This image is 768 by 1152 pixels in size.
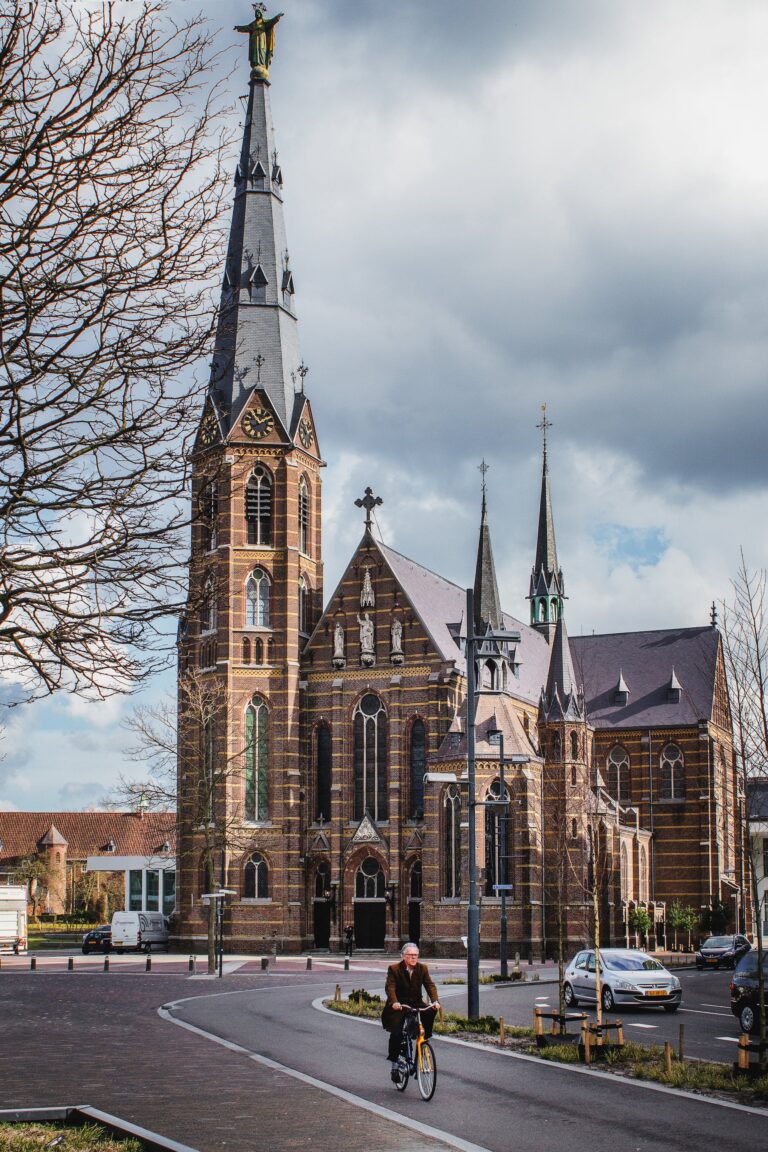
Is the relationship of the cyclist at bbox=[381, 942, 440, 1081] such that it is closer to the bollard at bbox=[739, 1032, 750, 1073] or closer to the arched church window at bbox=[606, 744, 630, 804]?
the bollard at bbox=[739, 1032, 750, 1073]

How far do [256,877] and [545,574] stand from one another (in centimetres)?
3370

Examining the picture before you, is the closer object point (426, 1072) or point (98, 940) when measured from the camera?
point (426, 1072)

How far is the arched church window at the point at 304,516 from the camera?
63094 millimetres

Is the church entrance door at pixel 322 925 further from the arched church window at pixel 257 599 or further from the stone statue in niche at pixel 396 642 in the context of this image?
the arched church window at pixel 257 599

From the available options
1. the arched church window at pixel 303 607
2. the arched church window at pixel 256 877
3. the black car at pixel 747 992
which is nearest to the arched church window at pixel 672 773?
the arched church window at pixel 303 607

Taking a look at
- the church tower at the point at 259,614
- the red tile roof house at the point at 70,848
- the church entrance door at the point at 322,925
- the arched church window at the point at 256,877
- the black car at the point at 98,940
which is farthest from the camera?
the red tile roof house at the point at 70,848

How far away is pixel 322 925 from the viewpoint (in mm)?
59688

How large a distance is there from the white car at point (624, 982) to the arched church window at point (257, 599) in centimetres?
3447

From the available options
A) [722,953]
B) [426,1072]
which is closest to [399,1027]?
[426,1072]

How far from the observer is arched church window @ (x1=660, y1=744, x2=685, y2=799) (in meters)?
72.1

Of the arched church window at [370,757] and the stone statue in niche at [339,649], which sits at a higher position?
the stone statue in niche at [339,649]

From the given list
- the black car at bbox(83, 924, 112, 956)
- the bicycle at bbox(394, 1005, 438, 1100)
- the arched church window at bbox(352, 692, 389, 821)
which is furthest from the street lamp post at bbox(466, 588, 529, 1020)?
the black car at bbox(83, 924, 112, 956)

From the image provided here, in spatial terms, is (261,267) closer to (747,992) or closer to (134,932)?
(134,932)

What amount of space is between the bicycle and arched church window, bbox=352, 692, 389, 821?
4454 centimetres
